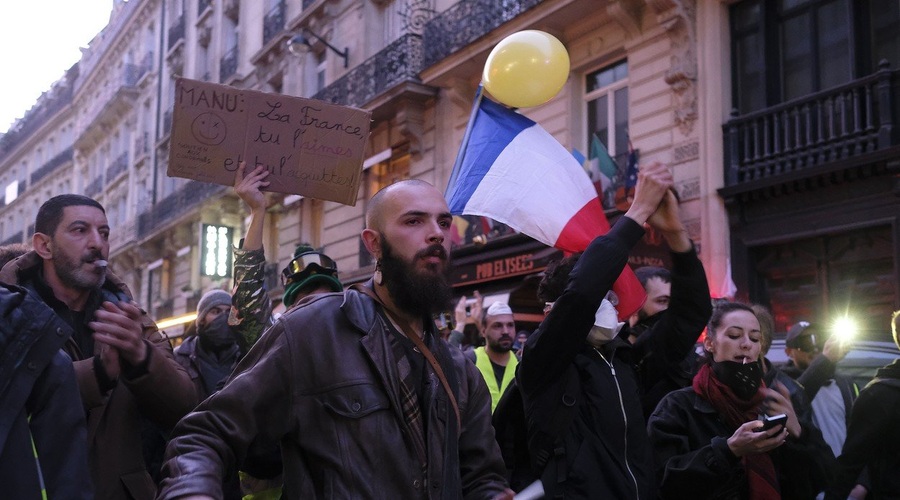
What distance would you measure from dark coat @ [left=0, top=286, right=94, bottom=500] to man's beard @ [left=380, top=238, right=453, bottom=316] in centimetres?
91

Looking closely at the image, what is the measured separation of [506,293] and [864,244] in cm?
605

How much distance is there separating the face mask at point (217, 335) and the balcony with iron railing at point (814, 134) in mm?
7474

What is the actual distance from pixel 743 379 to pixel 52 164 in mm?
52763

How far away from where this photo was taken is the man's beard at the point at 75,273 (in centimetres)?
346

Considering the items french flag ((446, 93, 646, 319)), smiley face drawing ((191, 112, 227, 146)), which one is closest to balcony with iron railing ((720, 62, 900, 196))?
french flag ((446, 93, 646, 319))

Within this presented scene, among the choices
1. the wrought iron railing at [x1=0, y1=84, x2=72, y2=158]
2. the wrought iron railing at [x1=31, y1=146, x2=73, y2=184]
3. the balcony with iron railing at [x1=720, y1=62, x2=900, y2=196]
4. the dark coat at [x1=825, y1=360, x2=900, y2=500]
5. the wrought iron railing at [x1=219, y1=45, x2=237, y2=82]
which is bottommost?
the dark coat at [x1=825, y1=360, x2=900, y2=500]

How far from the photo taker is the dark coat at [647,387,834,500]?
11.8 feet

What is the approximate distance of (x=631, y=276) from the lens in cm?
420

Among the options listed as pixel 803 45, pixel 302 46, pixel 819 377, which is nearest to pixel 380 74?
pixel 302 46

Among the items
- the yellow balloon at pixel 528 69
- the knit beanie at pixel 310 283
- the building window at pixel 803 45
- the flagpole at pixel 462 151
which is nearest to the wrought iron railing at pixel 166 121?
the building window at pixel 803 45

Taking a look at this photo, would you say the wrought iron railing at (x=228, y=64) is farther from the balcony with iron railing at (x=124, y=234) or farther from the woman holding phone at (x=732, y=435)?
the woman holding phone at (x=732, y=435)

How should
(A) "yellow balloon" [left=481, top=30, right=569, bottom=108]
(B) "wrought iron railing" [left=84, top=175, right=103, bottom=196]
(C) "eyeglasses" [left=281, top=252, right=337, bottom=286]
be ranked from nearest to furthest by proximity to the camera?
(C) "eyeglasses" [left=281, top=252, right=337, bottom=286]
(A) "yellow balloon" [left=481, top=30, right=569, bottom=108]
(B) "wrought iron railing" [left=84, top=175, right=103, bottom=196]

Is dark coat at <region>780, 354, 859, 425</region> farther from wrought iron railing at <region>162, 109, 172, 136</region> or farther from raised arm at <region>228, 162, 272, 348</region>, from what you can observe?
wrought iron railing at <region>162, 109, 172, 136</region>

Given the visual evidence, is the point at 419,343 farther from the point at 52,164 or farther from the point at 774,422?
the point at 52,164
